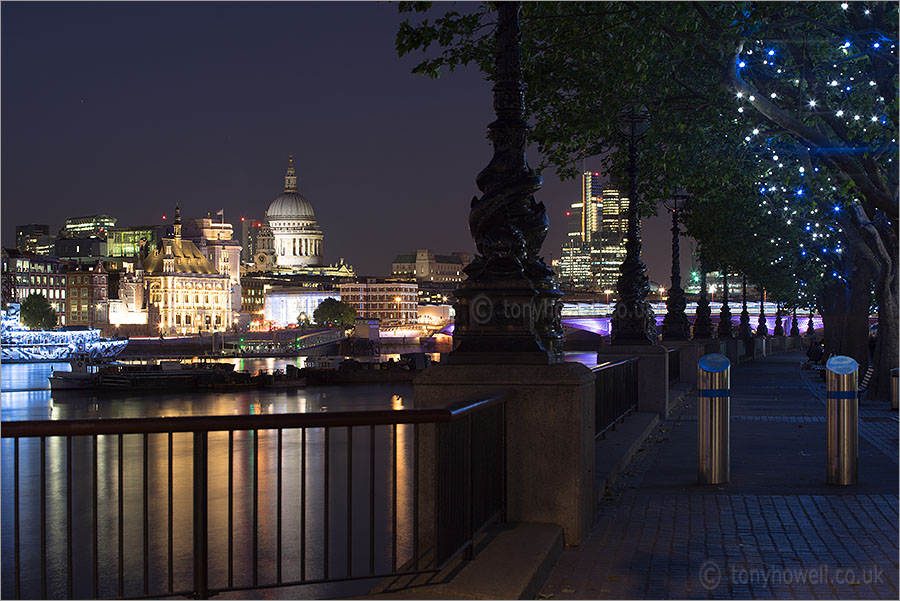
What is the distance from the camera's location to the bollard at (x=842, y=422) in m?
12.8

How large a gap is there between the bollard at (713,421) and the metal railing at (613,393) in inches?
48.1

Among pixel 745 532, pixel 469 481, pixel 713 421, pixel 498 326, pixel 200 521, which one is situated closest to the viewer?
pixel 200 521

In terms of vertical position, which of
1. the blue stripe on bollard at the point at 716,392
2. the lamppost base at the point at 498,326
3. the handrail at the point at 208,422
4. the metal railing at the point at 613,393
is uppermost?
the lamppost base at the point at 498,326

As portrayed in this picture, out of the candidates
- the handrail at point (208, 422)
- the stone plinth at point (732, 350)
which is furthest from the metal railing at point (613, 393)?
the stone plinth at point (732, 350)

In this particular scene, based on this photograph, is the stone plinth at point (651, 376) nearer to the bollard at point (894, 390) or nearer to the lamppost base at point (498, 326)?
the bollard at point (894, 390)

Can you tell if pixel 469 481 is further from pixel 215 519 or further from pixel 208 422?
pixel 215 519

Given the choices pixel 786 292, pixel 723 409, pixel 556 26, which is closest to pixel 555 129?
pixel 556 26

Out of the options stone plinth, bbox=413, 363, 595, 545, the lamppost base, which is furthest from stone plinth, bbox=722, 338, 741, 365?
stone plinth, bbox=413, 363, 595, 545

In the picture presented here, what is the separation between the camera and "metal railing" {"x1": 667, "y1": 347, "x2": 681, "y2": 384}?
95.1 ft

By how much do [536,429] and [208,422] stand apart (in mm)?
A: 3300

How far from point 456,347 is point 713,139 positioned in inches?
755

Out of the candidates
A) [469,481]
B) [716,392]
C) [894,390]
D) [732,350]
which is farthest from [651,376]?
[732,350]

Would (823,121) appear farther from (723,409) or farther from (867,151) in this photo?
(723,409)

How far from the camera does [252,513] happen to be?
45.2ft
